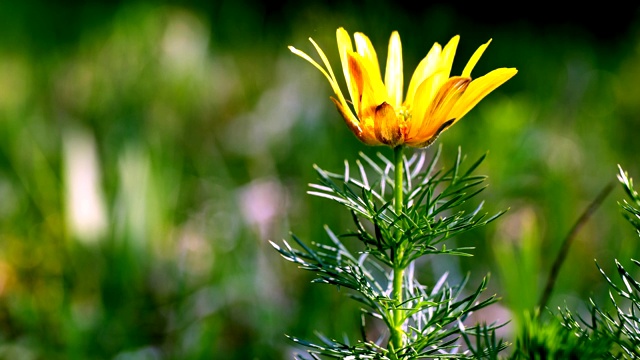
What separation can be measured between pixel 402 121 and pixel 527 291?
1.62 ft

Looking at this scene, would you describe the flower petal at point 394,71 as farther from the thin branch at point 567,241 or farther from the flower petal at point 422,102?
the thin branch at point 567,241

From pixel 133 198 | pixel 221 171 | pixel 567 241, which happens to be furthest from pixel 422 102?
pixel 221 171

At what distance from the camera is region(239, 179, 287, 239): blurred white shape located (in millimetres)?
1375

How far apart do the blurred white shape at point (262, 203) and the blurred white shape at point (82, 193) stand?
265 mm

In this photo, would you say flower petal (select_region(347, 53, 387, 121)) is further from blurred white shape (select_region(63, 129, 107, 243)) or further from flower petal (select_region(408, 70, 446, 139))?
blurred white shape (select_region(63, 129, 107, 243))

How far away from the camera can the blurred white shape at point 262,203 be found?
1.38 meters

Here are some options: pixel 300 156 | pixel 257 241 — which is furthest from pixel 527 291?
pixel 300 156

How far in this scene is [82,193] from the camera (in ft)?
4.41

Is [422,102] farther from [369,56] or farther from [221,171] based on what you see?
[221,171]

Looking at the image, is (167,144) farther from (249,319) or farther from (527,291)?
(527,291)

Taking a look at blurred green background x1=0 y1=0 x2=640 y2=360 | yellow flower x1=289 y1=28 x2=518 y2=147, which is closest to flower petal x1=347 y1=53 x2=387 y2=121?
yellow flower x1=289 y1=28 x2=518 y2=147

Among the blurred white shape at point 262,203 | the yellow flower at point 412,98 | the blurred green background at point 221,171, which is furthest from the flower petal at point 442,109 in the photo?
the blurred white shape at point 262,203

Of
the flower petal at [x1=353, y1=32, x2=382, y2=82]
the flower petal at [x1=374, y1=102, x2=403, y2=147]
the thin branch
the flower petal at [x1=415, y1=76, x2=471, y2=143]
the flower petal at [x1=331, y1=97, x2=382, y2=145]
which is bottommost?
the thin branch

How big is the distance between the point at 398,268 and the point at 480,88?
0.11 m
